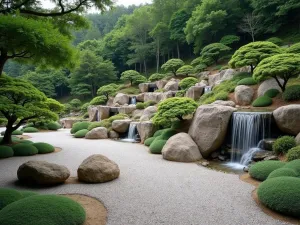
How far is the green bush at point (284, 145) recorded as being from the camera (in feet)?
29.3

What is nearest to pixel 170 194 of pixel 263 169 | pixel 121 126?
pixel 263 169

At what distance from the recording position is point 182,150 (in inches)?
401

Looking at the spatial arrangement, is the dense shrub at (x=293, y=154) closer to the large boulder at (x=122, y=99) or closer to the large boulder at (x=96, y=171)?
the large boulder at (x=96, y=171)

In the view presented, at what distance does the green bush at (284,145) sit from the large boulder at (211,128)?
2428mm

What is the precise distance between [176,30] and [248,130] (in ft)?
107

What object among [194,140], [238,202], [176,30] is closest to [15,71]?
[176,30]

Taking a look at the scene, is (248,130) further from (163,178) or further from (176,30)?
(176,30)

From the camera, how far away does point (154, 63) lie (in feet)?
159

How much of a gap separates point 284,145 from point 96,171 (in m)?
7.44

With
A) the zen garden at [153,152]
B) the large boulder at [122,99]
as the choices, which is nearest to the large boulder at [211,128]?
the zen garden at [153,152]

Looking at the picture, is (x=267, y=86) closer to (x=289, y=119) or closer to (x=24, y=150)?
(x=289, y=119)

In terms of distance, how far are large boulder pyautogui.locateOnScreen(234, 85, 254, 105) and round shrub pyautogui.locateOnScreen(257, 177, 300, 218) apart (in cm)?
1032

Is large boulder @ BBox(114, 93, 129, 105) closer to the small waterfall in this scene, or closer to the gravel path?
the gravel path

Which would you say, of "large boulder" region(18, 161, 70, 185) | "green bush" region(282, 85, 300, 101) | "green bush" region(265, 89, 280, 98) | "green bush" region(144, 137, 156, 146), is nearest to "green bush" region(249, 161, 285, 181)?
"large boulder" region(18, 161, 70, 185)
